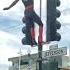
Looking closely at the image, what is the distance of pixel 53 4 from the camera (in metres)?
6.97

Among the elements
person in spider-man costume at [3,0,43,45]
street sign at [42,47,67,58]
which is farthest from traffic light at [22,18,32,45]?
street sign at [42,47,67,58]

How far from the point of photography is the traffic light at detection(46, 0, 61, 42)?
6.91 meters

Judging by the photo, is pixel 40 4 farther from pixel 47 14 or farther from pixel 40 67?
pixel 40 67

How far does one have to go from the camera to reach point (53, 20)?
697 cm

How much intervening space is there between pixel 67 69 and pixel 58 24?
6.06 meters

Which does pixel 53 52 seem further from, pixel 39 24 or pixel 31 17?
pixel 31 17

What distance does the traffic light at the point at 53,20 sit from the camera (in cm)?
691

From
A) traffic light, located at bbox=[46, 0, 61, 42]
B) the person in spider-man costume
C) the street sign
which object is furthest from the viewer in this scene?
the street sign

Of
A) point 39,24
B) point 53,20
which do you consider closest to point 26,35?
point 39,24

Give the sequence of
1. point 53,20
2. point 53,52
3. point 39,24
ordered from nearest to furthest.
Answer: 1. point 53,20
2. point 39,24
3. point 53,52

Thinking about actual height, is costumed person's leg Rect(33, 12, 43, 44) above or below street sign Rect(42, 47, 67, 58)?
above

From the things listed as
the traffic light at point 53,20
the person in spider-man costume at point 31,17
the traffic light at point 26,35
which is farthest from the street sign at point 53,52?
the traffic light at point 53,20

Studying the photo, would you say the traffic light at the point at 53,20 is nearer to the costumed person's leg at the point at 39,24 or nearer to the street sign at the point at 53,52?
the costumed person's leg at the point at 39,24

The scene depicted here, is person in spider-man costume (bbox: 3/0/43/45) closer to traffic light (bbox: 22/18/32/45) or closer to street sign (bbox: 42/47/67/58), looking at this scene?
traffic light (bbox: 22/18/32/45)
